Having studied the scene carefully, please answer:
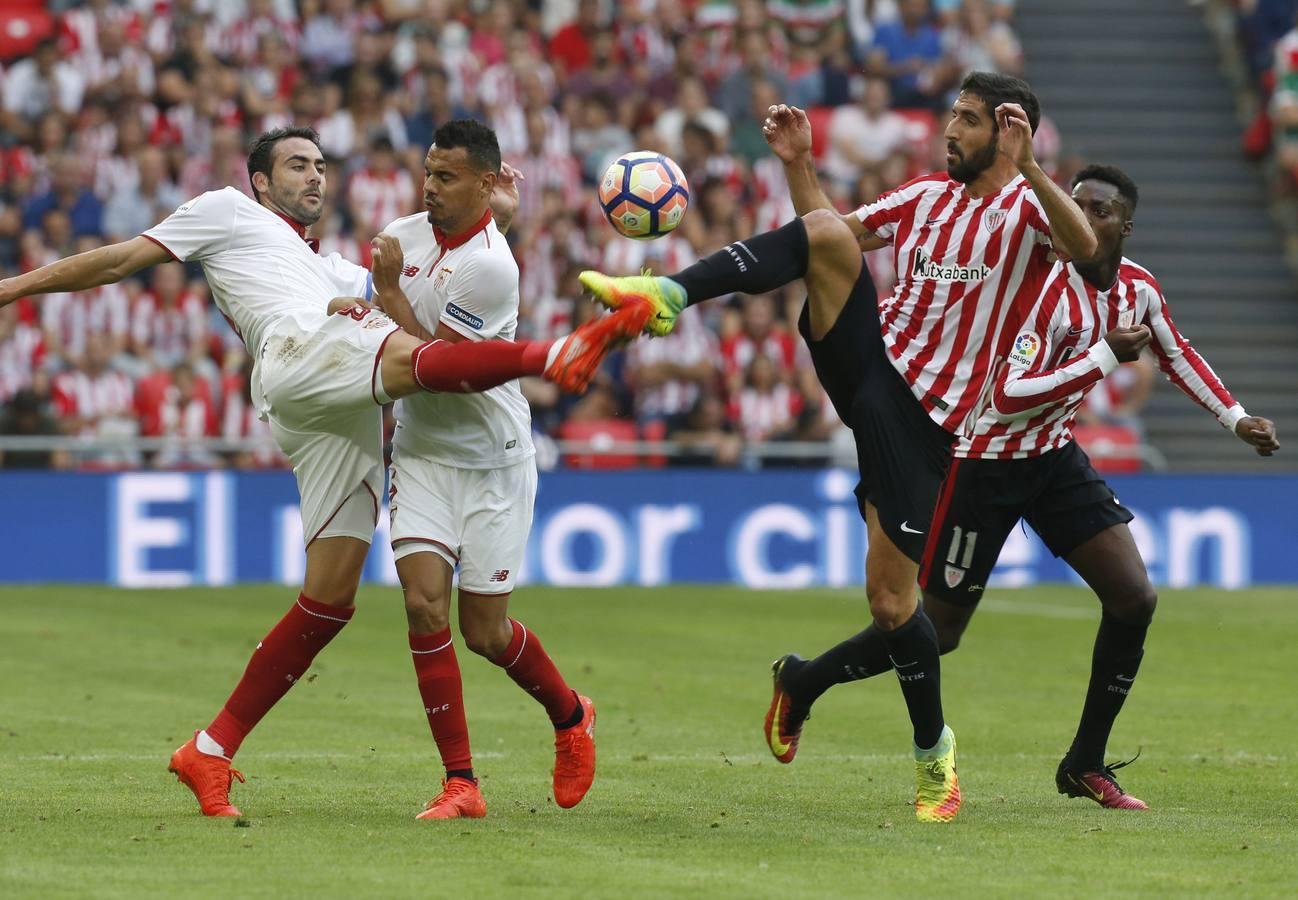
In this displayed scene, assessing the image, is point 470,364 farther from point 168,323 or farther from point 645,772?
point 168,323

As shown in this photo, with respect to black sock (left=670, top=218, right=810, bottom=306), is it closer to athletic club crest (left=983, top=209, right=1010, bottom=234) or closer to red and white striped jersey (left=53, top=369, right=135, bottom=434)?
athletic club crest (left=983, top=209, right=1010, bottom=234)

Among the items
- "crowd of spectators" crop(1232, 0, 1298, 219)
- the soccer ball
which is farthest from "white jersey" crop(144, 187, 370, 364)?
"crowd of spectators" crop(1232, 0, 1298, 219)

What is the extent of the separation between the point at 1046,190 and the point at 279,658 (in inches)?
125

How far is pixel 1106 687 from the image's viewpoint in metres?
8.12

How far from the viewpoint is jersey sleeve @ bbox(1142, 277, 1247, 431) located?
8227 millimetres

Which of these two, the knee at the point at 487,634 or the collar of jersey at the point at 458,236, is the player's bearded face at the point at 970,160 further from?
the knee at the point at 487,634

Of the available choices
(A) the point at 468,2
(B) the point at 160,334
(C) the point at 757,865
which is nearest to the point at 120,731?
(C) the point at 757,865

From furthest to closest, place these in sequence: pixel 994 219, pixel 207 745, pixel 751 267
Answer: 1. pixel 994 219
2. pixel 207 745
3. pixel 751 267

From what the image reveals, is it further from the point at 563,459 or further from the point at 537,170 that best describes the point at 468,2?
the point at 563,459

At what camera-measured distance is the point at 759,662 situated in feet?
44.2

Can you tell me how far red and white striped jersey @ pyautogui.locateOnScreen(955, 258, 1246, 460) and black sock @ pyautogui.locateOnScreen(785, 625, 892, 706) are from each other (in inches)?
32.3

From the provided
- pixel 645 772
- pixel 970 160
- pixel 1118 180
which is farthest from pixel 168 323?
pixel 970 160

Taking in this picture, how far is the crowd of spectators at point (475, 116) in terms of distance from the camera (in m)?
19.0

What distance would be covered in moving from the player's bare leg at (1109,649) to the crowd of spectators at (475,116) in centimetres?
1102
